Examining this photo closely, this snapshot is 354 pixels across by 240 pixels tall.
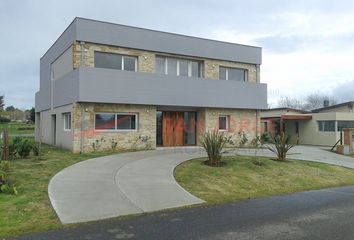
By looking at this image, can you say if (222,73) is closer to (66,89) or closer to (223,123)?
(223,123)

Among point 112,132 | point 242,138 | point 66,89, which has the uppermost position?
point 66,89

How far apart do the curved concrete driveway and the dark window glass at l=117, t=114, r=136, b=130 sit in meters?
6.33

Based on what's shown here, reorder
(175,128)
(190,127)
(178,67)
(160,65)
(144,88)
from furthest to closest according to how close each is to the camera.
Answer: (190,127) < (175,128) < (178,67) < (160,65) < (144,88)

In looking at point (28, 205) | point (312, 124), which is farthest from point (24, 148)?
point (312, 124)

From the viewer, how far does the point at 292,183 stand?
13.0 metres

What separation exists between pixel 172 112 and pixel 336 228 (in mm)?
16823

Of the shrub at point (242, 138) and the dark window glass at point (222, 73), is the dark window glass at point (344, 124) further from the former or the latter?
the dark window glass at point (222, 73)

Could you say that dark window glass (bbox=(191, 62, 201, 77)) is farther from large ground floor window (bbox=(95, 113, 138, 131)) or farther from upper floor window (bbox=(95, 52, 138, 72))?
large ground floor window (bbox=(95, 113, 138, 131))

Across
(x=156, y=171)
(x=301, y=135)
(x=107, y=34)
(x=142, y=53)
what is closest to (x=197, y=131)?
(x=142, y=53)

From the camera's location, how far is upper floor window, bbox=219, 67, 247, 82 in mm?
24547

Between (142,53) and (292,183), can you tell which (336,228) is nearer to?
(292,183)

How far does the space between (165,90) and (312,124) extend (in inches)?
726

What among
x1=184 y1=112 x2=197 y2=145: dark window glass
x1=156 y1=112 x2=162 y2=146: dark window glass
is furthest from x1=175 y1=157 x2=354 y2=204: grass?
x1=184 y1=112 x2=197 y2=145: dark window glass

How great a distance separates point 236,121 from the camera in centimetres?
2473
